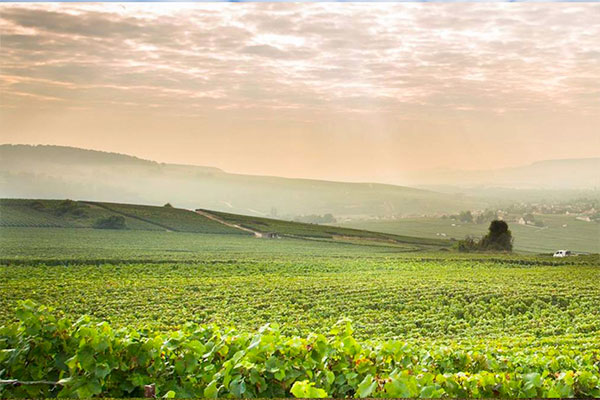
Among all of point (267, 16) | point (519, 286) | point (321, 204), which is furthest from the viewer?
point (321, 204)

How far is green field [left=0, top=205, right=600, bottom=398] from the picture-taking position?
4.60m

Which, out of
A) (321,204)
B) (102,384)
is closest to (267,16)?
(102,384)

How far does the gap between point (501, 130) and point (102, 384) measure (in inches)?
273

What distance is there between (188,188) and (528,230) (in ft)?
21.0

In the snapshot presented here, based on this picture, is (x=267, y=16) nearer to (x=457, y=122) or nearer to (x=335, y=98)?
(x=335, y=98)

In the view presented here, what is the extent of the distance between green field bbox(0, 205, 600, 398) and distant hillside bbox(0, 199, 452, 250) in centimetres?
28

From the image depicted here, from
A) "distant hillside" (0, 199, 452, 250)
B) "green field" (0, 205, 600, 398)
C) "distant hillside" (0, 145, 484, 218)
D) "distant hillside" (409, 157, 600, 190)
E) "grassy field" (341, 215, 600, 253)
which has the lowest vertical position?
"green field" (0, 205, 600, 398)

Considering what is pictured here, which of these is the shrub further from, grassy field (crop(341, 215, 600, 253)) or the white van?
the white van

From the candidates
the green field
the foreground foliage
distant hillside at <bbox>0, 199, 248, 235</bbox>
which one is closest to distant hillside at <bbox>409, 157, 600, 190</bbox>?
the green field

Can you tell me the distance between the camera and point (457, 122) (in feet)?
31.3

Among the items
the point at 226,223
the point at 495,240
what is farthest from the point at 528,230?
the point at 226,223

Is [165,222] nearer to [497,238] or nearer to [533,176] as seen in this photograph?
[497,238]

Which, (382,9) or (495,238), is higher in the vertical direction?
(382,9)

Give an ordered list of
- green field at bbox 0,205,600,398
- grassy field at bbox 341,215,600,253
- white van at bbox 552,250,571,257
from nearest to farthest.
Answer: green field at bbox 0,205,600,398 < grassy field at bbox 341,215,600,253 < white van at bbox 552,250,571,257
